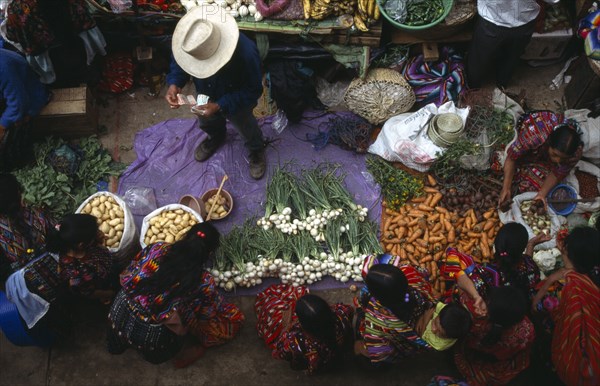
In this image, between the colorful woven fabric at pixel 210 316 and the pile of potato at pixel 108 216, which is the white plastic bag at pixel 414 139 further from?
the pile of potato at pixel 108 216

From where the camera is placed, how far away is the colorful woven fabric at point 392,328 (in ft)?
9.41

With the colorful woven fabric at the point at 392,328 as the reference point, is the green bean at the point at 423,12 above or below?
above

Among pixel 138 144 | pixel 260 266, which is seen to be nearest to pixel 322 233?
pixel 260 266

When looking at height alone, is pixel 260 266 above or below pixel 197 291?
below

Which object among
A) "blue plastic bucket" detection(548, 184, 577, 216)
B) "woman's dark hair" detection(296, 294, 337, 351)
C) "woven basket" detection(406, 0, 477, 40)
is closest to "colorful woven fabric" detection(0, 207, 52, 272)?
"woman's dark hair" detection(296, 294, 337, 351)

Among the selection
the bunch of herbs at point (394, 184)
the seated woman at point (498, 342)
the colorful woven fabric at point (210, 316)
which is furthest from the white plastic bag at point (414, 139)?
the colorful woven fabric at point (210, 316)

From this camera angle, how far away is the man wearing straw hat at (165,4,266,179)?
10.7ft

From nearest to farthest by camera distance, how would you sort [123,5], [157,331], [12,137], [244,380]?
[157,331] → [244,380] → [12,137] → [123,5]

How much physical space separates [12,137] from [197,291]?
7.50ft

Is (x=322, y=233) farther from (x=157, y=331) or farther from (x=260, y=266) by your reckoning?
(x=157, y=331)

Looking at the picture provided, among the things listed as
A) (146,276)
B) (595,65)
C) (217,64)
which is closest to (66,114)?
(217,64)

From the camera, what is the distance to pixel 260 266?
3.79 meters

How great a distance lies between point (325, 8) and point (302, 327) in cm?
268

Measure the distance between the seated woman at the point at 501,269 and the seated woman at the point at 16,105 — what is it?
3.57 metres
